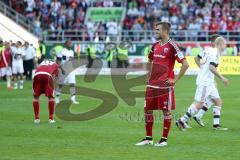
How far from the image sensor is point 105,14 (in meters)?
51.4

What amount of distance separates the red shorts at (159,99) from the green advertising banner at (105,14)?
3708 cm

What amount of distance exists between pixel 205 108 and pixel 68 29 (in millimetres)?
32357

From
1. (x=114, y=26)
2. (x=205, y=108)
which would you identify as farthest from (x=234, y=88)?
(x=114, y=26)

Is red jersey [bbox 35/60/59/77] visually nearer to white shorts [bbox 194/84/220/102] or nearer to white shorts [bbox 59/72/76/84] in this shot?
white shorts [bbox 194/84/220/102]

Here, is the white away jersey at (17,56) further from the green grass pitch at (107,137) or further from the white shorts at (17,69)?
the green grass pitch at (107,137)

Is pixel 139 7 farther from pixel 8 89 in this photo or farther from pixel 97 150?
pixel 97 150

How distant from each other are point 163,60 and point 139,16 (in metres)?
37.1

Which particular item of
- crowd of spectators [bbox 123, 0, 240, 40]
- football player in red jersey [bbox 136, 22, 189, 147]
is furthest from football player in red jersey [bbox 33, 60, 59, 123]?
crowd of spectators [bbox 123, 0, 240, 40]

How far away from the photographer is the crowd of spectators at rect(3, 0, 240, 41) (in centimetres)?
4916

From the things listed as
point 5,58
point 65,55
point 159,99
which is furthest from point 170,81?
point 5,58

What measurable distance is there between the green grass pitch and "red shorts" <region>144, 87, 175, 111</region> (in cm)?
78

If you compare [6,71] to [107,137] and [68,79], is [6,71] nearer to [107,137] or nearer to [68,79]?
[68,79]

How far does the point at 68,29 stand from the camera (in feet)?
164

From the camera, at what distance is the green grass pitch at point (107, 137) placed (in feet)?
43.5
